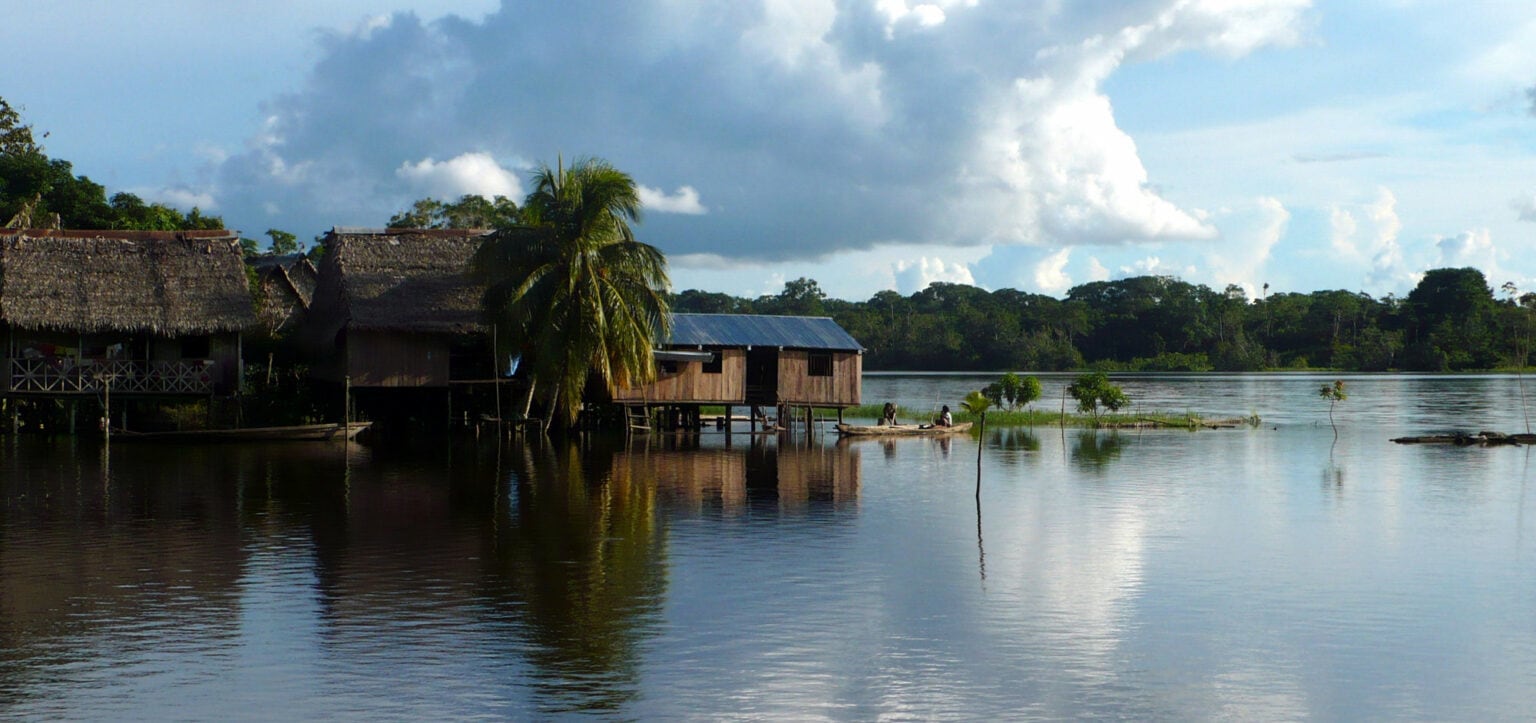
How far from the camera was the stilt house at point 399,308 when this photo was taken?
35.0 meters

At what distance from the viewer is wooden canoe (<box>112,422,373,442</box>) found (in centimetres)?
3269

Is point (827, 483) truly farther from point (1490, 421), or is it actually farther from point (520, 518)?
point (1490, 421)

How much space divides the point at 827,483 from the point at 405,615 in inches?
557

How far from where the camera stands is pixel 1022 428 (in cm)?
4556

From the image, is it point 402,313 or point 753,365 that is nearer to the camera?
point 402,313

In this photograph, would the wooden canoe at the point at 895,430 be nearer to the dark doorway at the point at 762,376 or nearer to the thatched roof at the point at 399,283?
the dark doorway at the point at 762,376

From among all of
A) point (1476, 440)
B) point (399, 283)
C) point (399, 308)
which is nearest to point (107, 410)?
point (399, 308)

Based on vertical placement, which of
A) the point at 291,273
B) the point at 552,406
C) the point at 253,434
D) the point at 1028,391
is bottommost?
the point at 253,434

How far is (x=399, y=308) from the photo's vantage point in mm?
35125

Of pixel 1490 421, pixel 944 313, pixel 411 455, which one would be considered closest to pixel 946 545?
pixel 411 455

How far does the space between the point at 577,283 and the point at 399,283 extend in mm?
5276

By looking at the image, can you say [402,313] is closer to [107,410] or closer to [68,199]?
[107,410]

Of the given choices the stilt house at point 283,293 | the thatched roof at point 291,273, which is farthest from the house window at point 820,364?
the stilt house at point 283,293

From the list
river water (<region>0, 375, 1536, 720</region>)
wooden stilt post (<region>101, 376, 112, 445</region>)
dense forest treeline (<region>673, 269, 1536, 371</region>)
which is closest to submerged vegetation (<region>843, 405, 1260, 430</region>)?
river water (<region>0, 375, 1536, 720</region>)
